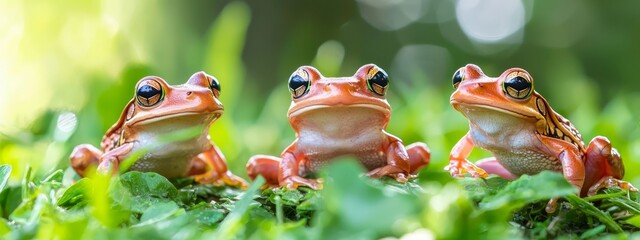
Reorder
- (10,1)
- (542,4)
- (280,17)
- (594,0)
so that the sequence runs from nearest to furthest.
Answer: (10,1) < (280,17) < (594,0) < (542,4)

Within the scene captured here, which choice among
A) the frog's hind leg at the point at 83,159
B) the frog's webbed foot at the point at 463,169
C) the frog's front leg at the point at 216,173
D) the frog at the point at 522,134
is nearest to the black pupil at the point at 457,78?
the frog at the point at 522,134

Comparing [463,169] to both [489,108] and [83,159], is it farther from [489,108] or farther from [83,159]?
[83,159]

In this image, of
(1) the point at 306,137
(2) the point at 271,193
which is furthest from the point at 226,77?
(2) the point at 271,193

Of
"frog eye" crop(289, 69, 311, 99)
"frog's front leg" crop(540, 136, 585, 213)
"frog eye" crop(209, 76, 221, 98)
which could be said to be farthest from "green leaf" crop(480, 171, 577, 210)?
"frog eye" crop(209, 76, 221, 98)

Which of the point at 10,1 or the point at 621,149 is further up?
the point at 10,1

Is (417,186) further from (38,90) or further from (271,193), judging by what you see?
(38,90)

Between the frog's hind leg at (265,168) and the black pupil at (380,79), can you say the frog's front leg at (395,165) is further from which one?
the frog's hind leg at (265,168)
